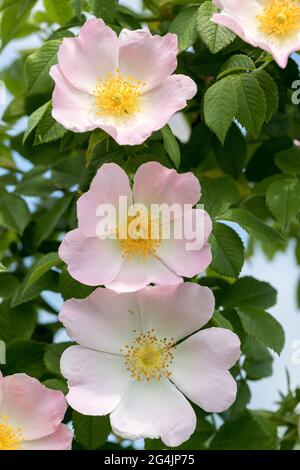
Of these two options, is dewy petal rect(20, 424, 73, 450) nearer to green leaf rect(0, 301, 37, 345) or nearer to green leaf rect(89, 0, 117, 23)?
green leaf rect(0, 301, 37, 345)

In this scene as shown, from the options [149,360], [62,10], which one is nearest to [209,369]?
[149,360]

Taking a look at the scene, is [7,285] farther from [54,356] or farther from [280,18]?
[280,18]

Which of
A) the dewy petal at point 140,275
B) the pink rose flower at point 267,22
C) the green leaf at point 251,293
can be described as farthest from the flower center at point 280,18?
the green leaf at point 251,293

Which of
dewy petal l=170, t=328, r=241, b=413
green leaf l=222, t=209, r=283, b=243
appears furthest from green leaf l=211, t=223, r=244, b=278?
dewy petal l=170, t=328, r=241, b=413

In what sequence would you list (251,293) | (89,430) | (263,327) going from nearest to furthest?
(89,430) → (263,327) → (251,293)

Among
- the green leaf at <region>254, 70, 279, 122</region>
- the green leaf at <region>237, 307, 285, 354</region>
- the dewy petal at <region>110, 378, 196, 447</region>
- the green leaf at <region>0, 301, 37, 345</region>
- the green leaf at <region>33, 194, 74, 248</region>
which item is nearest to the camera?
the dewy petal at <region>110, 378, 196, 447</region>

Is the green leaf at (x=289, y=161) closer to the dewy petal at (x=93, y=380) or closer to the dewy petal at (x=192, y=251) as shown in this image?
the dewy petal at (x=192, y=251)
